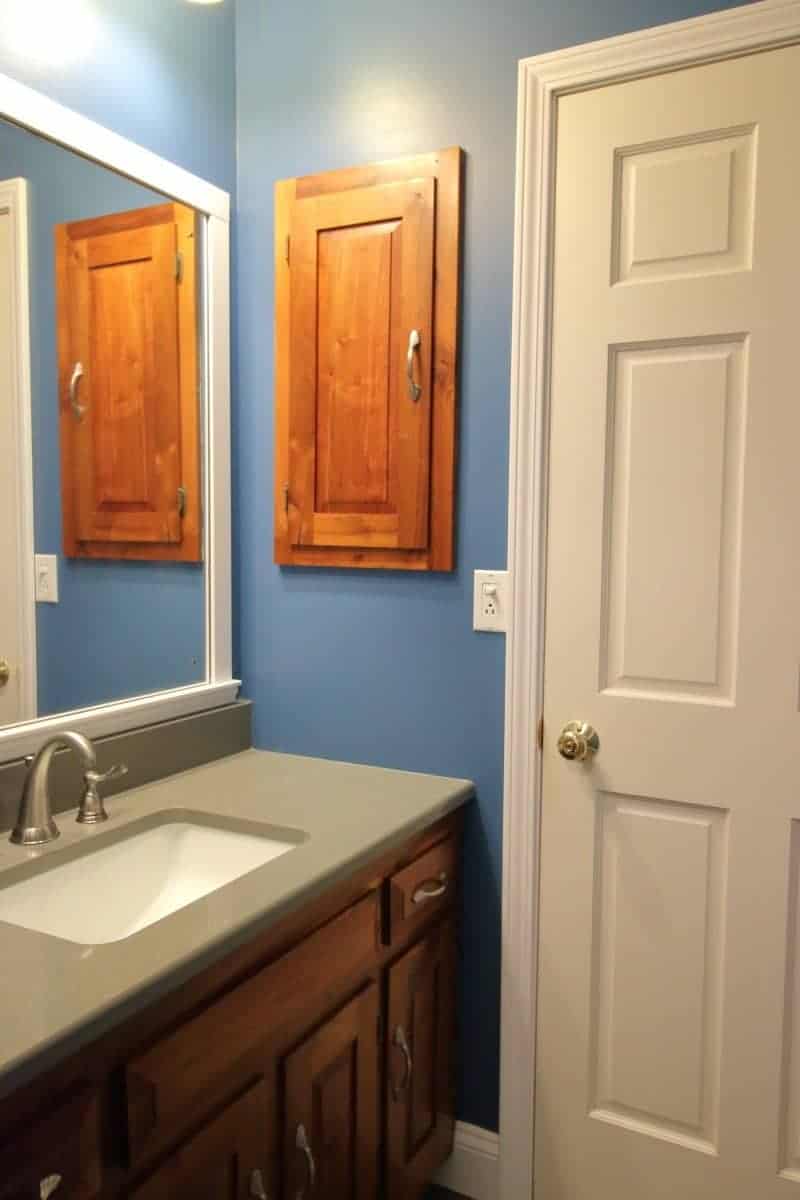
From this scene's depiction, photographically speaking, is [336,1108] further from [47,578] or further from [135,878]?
[47,578]

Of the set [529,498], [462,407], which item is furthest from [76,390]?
[529,498]

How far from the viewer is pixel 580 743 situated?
1691 millimetres

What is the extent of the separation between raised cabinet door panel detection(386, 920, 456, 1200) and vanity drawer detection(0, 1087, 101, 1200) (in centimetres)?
68

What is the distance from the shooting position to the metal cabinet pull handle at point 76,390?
167 cm

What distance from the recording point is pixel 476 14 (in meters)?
1.72

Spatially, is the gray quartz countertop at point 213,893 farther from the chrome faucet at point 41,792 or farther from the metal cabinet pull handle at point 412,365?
the metal cabinet pull handle at point 412,365

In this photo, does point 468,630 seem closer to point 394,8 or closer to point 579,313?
point 579,313

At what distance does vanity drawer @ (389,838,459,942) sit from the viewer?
5.17ft

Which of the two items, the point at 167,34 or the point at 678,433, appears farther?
the point at 167,34

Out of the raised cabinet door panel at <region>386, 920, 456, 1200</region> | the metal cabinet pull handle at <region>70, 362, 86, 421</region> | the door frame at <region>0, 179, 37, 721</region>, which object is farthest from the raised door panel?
the raised cabinet door panel at <region>386, 920, 456, 1200</region>

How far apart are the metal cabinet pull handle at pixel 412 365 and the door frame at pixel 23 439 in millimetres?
690

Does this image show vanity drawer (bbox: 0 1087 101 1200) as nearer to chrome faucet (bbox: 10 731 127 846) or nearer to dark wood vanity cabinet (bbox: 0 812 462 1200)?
dark wood vanity cabinet (bbox: 0 812 462 1200)

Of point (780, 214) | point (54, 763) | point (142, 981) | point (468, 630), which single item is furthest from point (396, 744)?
point (780, 214)

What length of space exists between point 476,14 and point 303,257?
547 mm
